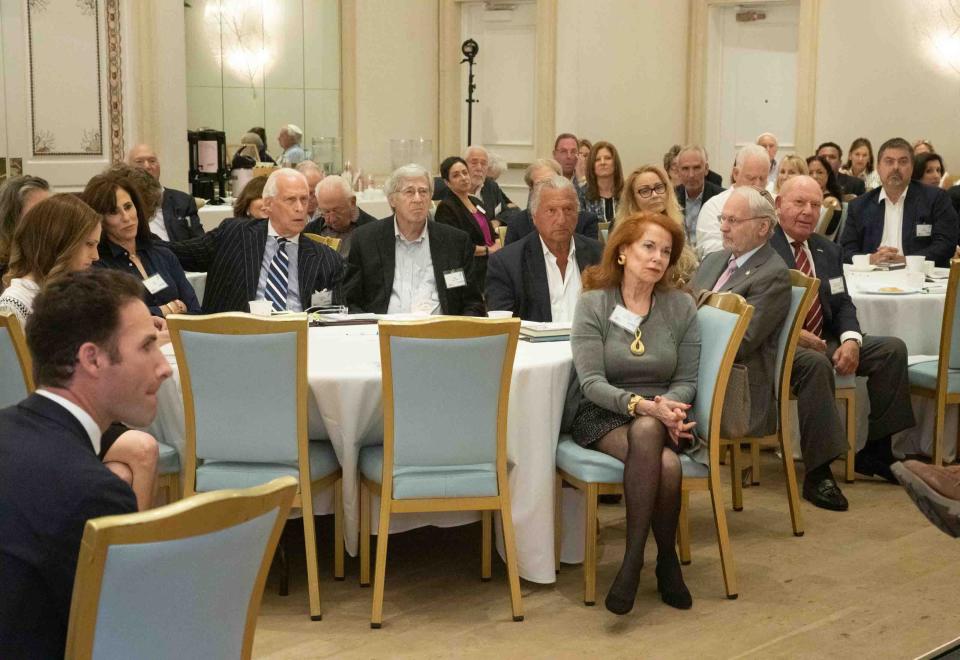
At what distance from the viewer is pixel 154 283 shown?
16.6 feet

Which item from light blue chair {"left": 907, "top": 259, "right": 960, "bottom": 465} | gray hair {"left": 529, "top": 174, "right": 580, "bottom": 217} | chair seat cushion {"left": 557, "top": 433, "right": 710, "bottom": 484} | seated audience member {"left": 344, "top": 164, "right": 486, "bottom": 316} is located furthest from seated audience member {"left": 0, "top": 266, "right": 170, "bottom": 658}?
light blue chair {"left": 907, "top": 259, "right": 960, "bottom": 465}

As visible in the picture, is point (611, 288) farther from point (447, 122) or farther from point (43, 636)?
point (447, 122)

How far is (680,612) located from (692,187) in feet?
13.9

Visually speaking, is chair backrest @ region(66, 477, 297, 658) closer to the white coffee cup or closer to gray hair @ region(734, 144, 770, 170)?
the white coffee cup

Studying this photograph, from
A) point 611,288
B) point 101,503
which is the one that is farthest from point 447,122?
point 101,503

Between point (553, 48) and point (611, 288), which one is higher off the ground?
point (553, 48)

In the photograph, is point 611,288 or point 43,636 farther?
point 611,288

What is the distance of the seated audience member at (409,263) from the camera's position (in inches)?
218

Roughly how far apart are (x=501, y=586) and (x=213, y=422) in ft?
3.73

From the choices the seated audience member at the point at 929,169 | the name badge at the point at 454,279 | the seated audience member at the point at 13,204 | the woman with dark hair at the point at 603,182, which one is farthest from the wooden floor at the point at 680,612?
the seated audience member at the point at 929,169

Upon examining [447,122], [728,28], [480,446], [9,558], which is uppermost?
[728,28]

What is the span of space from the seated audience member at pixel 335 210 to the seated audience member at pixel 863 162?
19.8ft

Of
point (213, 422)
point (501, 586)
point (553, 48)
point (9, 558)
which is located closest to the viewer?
point (9, 558)

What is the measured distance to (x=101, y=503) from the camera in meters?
1.88
